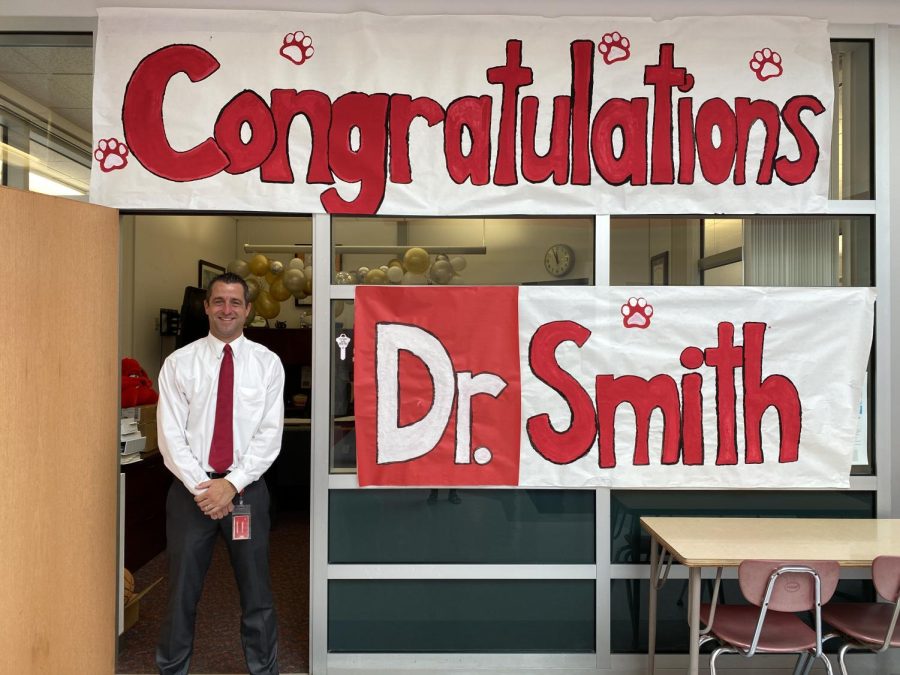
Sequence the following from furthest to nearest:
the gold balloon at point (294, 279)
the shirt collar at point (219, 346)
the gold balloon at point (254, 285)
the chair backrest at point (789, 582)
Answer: the gold balloon at point (254, 285) < the gold balloon at point (294, 279) < the shirt collar at point (219, 346) < the chair backrest at point (789, 582)

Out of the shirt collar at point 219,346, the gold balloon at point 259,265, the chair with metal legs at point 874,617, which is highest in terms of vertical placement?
the gold balloon at point 259,265

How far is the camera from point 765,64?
10.7ft

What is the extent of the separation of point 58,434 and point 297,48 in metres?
2.04

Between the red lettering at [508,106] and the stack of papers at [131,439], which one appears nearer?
the red lettering at [508,106]

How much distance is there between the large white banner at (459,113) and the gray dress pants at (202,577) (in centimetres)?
140

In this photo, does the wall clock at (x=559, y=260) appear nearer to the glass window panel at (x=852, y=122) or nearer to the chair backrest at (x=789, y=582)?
the glass window panel at (x=852, y=122)

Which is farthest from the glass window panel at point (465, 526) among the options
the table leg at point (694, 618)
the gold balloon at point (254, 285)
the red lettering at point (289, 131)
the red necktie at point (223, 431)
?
the gold balloon at point (254, 285)

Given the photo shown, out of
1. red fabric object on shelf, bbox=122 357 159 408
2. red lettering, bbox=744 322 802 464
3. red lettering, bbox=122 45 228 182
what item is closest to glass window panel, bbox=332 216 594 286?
red lettering, bbox=122 45 228 182

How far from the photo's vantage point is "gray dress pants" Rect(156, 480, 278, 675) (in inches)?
114

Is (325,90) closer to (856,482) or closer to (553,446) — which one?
(553,446)

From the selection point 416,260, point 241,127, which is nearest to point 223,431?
point 416,260

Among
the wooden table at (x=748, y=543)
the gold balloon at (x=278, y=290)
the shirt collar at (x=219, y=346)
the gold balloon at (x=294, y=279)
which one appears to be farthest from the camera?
the gold balloon at (x=278, y=290)

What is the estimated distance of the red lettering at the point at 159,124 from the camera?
3.19m

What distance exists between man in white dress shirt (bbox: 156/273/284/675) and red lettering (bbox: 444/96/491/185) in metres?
1.17
